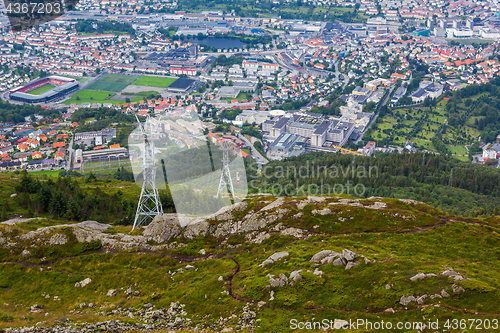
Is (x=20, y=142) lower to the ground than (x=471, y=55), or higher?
lower

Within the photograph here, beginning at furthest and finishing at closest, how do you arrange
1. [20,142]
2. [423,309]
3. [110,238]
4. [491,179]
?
[20,142] < [491,179] < [110,238] < [423,309]

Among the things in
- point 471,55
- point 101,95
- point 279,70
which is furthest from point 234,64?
point 471,55

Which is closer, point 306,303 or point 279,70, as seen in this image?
point 306,303

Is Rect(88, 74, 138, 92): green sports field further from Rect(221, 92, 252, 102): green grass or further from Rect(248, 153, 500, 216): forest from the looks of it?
Rect(248, 153, 500, 216): forest

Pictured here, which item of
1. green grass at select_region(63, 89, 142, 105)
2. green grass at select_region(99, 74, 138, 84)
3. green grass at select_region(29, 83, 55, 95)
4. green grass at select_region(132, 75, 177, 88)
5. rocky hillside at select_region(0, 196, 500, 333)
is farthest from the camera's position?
green grass at select_region(99, 74, 138, 84)

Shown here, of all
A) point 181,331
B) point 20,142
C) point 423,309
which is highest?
point 423,309

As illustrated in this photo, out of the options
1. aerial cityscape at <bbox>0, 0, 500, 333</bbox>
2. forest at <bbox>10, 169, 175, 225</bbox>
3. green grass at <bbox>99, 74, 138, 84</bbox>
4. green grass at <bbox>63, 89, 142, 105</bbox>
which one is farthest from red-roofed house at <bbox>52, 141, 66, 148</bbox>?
green grass at <bbox>99, 74, 138, 84</bbox>

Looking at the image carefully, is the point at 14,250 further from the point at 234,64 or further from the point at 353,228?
the point at 234,64
